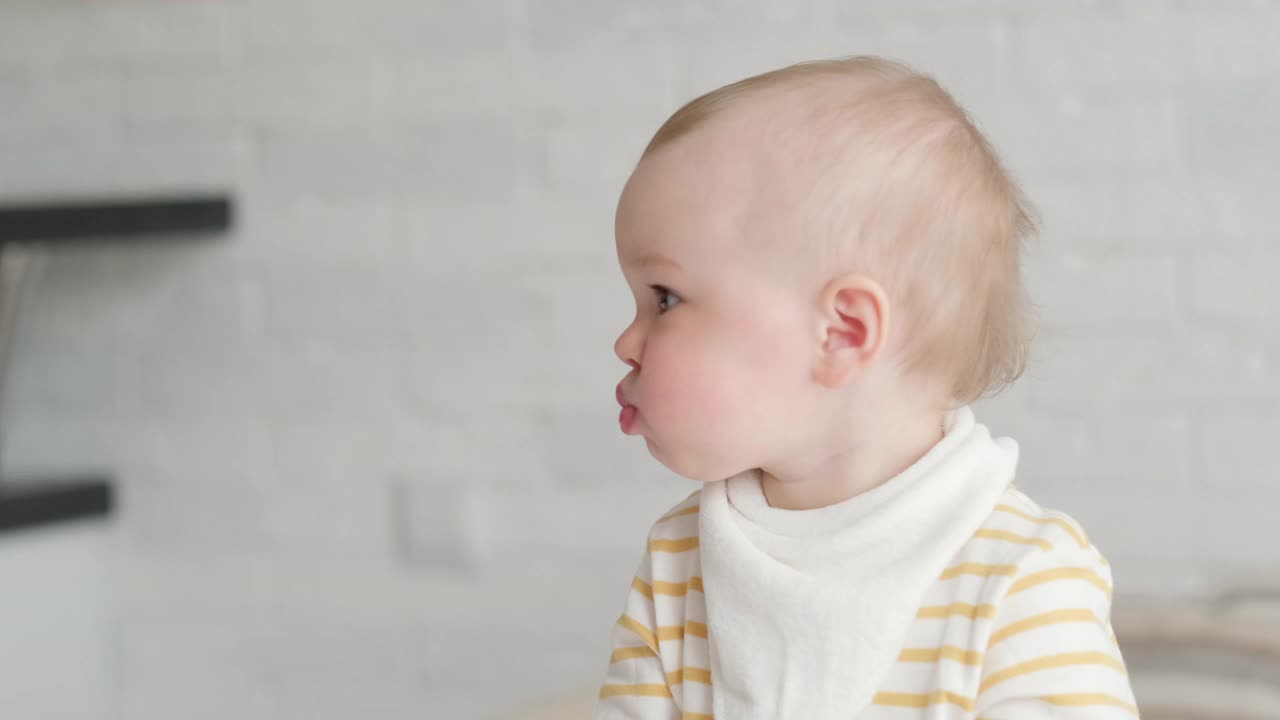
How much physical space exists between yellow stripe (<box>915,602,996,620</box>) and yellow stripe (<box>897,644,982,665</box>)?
0.7 inches

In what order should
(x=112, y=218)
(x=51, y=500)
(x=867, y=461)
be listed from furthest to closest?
(x=51, y=500) → (x=112, y=218) → (x=867, y=461)

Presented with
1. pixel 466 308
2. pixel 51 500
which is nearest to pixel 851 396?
pixel 466 308

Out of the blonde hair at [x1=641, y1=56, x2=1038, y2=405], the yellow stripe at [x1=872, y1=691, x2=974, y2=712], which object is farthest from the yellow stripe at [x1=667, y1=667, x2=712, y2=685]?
the blonde hair at [x1=641, y1=56, x2=1038, y2=405]

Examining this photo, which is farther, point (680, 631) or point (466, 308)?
point (466, 308)

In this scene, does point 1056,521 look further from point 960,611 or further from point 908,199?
point 908,199

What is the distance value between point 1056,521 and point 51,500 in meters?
1.60

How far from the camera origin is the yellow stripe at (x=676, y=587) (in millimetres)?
966

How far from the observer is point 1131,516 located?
175cm

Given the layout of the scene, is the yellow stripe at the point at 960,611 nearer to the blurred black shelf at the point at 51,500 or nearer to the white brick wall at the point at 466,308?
the white brick wall at the point at 466,308

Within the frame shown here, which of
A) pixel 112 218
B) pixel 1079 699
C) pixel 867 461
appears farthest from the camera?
pixel 112 218

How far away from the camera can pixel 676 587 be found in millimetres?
972

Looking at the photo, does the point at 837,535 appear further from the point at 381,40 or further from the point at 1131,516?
the point at 381,40

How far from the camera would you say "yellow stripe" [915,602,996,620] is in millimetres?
845

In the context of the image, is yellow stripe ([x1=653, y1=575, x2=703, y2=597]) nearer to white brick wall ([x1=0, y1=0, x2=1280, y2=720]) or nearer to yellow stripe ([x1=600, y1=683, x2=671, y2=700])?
yellow stripe ([x1=600, y1=683, x2=671, y2=700])
